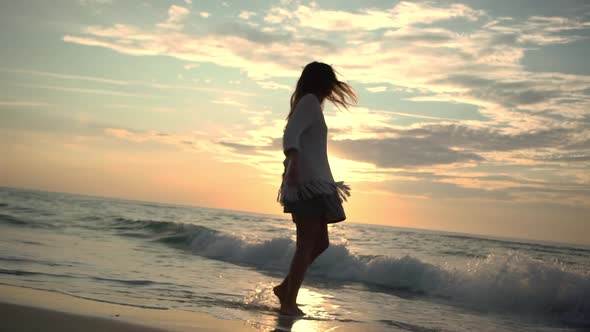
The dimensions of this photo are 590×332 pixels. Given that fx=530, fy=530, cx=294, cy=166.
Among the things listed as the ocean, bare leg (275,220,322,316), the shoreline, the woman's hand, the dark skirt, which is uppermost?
the woman's hand

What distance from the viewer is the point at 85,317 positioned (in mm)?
3283

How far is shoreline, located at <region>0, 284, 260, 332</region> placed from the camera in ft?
9.78

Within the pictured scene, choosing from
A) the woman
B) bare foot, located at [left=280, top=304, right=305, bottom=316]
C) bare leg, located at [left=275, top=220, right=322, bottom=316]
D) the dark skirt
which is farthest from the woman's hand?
bare foot, located at [left=280, top=304, right=305, bottom=316]

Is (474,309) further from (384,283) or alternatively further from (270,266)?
(270,266)

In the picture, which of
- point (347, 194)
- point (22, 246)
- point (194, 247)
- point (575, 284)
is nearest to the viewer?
point (347, 194)

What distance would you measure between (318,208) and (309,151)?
454mm

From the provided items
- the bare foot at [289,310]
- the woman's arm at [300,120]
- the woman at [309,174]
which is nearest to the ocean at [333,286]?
the bare foot at [289,310]

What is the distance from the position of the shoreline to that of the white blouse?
3.54ft

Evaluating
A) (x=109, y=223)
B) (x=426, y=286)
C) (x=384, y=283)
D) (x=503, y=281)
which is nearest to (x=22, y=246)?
(x=384, y=283)

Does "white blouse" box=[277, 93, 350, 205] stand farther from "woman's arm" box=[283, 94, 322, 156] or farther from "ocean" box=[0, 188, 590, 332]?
"ocean" box=[0, 188, 590, 332]

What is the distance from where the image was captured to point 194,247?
13297 mm

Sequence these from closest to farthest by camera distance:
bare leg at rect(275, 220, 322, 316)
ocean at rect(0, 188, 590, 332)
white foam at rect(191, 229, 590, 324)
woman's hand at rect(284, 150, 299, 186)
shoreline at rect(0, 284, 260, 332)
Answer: shoreline at rect(0, 284, 260, 332) < woman's hand at rect(284, 150, 299, 186) < bare leg at rect(275, 220, 322, 316) < ocean at rect(0, 188, 590, 332) < white foam at rect(191, 229, 590, 324)

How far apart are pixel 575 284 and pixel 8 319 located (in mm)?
7487

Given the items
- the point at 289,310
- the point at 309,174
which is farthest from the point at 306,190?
the point at 289,310
